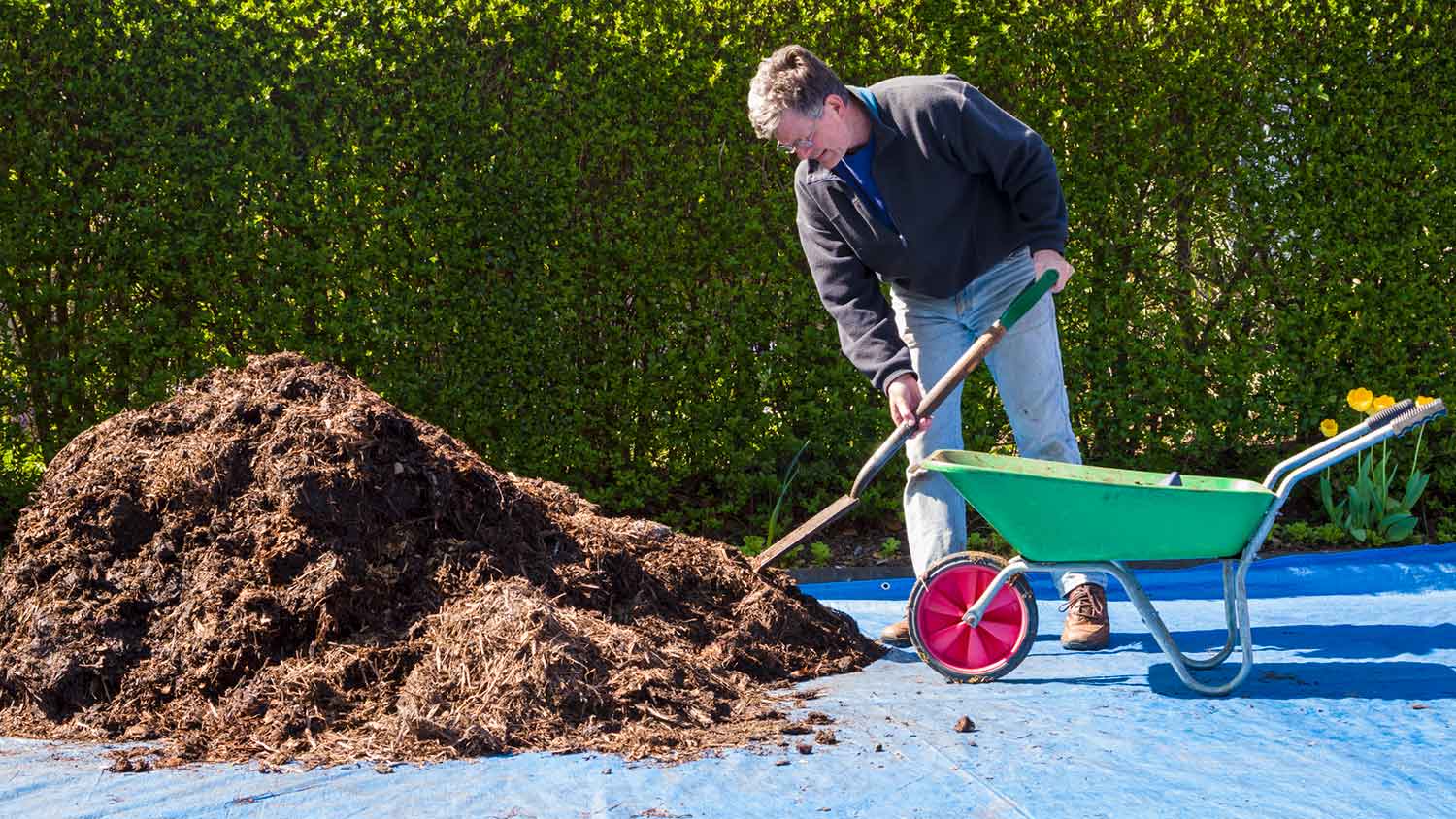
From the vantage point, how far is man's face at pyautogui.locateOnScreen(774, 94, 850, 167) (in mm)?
3174

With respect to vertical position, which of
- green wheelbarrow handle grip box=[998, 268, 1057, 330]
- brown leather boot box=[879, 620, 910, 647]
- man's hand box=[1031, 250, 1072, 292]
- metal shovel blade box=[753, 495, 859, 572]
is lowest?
brown leather boot box=[879, 620, 910, 647]

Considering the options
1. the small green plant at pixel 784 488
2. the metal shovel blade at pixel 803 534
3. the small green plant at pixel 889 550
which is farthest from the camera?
the small green plant at pixel 889 550

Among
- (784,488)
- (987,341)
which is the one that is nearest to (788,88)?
(987,341)

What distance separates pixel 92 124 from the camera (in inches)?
184

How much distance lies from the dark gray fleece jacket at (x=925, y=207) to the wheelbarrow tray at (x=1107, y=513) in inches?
23.5

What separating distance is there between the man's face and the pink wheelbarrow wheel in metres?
1.09

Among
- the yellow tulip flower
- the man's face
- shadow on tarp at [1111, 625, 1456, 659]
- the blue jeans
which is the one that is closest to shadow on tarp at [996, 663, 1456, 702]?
shadow on tarp at [1111, 625, 1456, 659]

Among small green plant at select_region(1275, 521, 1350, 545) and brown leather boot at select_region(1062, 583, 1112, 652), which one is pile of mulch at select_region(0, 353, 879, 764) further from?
small green plant at select_region(1275, 521, 1350, 545)

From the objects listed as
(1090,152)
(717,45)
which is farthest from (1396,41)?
(717,45)

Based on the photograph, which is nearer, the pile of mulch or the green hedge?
the pile of mulch

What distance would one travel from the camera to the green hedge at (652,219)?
4.73 m

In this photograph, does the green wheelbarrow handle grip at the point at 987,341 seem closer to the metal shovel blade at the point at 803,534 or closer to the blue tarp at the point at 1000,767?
the metal shovel blade at the point at 803,534

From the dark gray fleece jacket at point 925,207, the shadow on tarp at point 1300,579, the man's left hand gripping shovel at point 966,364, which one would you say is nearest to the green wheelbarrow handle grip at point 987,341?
the man's left hand gripping shovel at point 966,364

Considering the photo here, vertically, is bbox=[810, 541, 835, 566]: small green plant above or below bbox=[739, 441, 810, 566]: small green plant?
below
